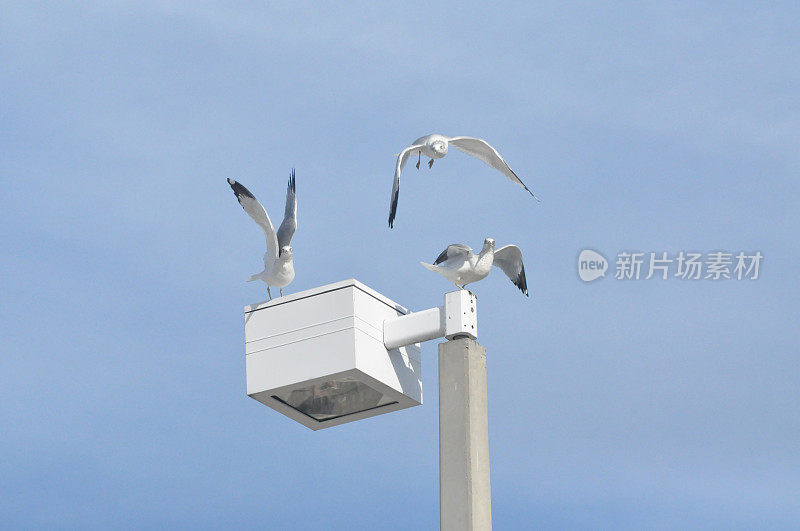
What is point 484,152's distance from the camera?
21016mm

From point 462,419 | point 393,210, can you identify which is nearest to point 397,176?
point 393,210

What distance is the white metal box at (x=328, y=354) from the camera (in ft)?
62.1

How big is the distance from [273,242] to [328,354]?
1960 mm

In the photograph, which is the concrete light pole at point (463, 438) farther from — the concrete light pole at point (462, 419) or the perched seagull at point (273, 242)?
the perched seagull at point (273, 242)

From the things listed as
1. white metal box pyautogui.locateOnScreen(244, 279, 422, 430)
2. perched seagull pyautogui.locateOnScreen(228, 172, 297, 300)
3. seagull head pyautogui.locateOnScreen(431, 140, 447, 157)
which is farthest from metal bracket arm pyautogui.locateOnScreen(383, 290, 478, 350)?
seagull head pyautogui.locateOnScreen(431, 140, 447, 157)

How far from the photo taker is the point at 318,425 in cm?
2047

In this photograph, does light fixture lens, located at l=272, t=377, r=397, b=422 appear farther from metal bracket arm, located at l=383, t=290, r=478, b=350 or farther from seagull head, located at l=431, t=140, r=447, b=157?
seagull head, located at l=431, t=140, r=447, b=157

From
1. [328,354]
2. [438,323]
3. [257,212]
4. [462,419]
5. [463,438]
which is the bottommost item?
[463,438]

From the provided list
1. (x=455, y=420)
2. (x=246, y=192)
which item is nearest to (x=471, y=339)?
(x=455, y=420)

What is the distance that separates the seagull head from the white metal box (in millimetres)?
1894

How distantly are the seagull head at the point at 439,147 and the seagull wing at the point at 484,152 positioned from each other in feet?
0.74

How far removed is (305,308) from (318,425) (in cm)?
179

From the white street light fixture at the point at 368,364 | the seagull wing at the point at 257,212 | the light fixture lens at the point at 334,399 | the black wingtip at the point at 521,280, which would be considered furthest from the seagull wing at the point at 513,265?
the seagull wing at the point at 257,212

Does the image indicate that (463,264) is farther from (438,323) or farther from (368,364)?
(368,364)
